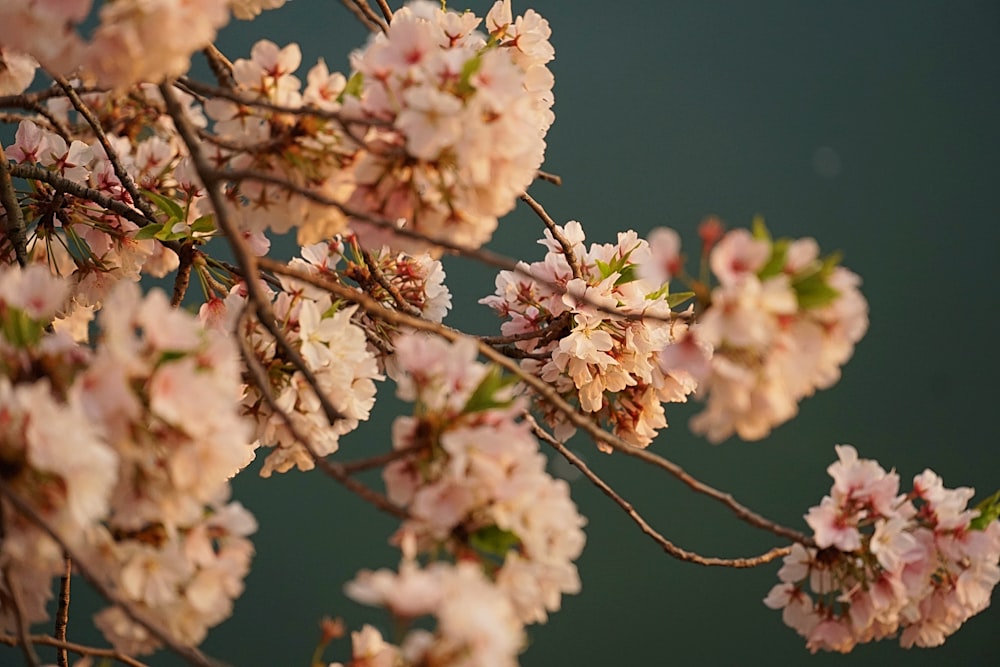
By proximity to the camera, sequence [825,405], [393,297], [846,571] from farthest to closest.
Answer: [825,405]
[393,297]
[846,571]

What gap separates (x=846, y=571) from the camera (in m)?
0.70

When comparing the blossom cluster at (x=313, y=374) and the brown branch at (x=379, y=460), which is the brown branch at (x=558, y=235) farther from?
the brown branch at (x=379, y=460)

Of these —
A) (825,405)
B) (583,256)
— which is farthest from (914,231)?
(583,256)

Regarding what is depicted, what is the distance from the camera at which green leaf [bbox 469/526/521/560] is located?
0.53m

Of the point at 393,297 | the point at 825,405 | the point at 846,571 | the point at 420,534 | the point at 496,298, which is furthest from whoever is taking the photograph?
the point at 825,405

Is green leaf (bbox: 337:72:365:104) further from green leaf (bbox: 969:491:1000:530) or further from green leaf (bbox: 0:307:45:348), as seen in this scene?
green leaf (bbox: 969:491:1000:530)

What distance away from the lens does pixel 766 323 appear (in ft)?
1.61

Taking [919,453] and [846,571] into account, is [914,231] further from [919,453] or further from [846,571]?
[846,571]

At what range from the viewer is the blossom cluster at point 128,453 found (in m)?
0.47

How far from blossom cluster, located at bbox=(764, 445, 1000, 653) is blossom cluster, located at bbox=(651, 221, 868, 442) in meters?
0.18

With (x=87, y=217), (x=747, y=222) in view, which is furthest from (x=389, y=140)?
(x=747, y=222)

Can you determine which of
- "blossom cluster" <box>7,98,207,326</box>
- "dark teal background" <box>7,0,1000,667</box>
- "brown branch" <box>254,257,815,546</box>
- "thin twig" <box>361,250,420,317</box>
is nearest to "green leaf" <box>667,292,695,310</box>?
"thin twig" <box>361,250,420,317</box>

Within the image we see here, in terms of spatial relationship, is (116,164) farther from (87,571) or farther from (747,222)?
(747,222)

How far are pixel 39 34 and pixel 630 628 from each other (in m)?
2.15
